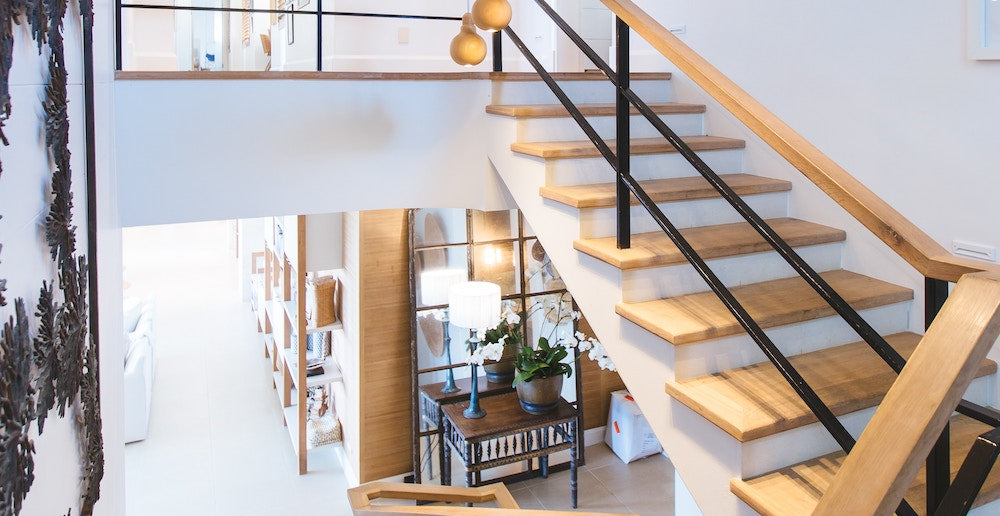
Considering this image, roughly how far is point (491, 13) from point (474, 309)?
246 centimetres

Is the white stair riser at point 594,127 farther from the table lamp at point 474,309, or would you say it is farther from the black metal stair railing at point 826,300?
the table lamp at point 474,309

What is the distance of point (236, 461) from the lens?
5.76 m

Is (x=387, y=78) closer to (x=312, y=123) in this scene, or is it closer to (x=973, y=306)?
(x=312, y=123)

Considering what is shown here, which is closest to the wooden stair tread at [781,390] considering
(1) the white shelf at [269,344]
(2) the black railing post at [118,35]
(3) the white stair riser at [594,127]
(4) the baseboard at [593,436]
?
(3) the white stair riser at [594,127]

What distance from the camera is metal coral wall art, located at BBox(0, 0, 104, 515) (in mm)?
1040

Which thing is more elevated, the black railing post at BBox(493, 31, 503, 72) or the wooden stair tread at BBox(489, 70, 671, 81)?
the black railing post at BBox(493, 31, 503, 72)

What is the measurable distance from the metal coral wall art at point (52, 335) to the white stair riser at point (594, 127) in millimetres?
1586

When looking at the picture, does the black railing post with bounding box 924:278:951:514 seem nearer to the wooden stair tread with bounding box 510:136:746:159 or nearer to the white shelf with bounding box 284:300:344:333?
the wooden stair tread with bounding box 510:136:746:159

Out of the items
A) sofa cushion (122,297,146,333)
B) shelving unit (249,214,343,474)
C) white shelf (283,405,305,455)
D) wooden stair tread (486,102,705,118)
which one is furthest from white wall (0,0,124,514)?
sofa cushion (122,297,146,333)

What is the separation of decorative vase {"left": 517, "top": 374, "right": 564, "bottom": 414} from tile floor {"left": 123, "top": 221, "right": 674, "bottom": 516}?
78 cm

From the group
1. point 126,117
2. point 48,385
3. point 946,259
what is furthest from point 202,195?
point 946,259

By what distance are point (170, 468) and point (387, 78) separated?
394cm

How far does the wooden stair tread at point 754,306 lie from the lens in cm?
208

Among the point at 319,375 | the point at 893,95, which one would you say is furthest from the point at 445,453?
the point at 893,95
